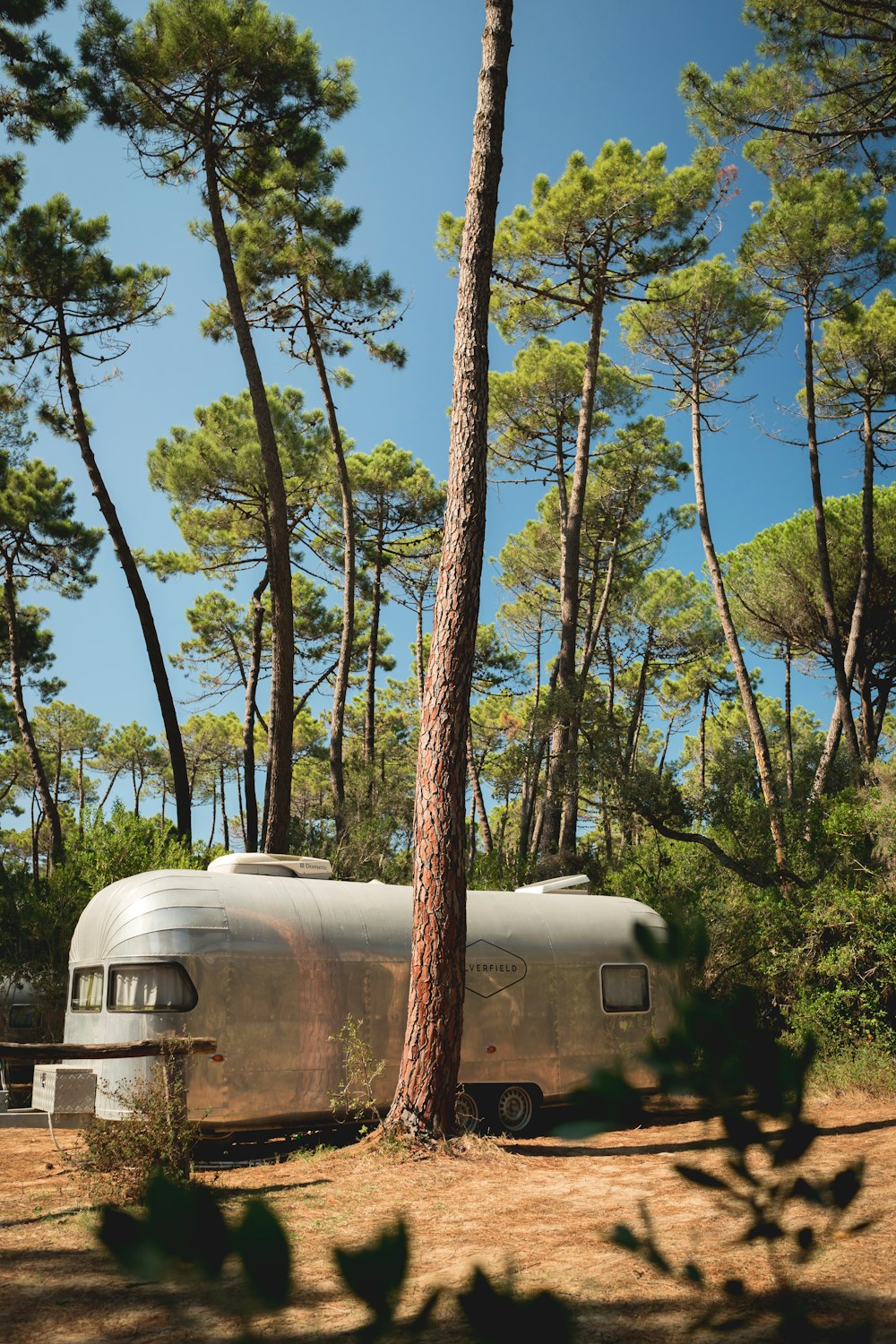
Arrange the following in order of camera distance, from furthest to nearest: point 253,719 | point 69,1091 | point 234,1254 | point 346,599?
point 253,719, point 346,599, point 69,1091, point 234,1254

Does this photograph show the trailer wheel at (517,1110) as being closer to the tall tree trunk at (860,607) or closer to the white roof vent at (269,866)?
the white roof vent at (269,866)

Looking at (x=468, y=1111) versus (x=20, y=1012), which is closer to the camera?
(x=468, y=1111)

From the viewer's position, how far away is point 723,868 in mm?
Answer: 14148

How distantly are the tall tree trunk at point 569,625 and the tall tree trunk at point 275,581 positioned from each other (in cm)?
390

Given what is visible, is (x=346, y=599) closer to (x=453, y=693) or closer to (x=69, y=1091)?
(x=453, y=693)

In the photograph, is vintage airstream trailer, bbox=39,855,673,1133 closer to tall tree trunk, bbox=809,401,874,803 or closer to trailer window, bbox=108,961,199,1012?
trailer window, bbox=108,961,199,1012

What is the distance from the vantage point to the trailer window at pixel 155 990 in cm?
779

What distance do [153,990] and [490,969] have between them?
9.72 feet

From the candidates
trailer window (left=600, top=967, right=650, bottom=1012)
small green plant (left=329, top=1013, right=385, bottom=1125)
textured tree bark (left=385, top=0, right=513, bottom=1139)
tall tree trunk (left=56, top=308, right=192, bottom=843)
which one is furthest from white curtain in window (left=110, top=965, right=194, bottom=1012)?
tall tree trunk (left=56, top=308, right=192, bottom=843)

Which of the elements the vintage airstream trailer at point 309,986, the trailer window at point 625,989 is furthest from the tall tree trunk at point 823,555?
the vintage airstream trailer at point 309,986

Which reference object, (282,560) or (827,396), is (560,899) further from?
(827,396)

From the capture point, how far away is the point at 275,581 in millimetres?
13922

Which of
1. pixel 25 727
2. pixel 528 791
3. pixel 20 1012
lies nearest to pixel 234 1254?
pixel 20 1012

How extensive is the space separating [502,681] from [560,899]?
23.0 m
